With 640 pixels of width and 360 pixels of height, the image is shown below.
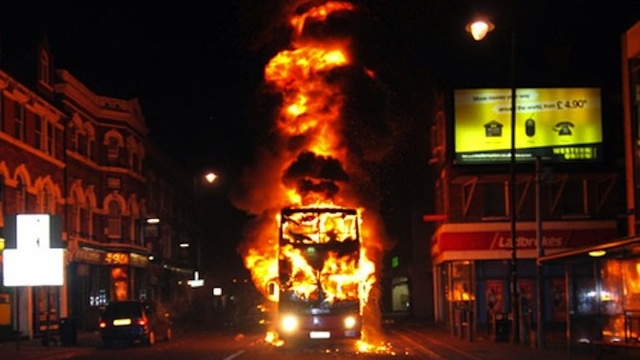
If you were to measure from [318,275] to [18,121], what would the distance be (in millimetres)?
16896

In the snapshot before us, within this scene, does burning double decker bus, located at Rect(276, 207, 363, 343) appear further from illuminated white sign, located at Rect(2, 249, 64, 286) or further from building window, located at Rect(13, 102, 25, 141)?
building window, located at Rect(13, 102, 25, 141)

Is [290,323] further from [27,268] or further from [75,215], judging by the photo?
[75,215]

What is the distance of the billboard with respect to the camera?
149 feet

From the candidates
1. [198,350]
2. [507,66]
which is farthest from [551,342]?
[507,66]

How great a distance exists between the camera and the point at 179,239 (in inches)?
3091

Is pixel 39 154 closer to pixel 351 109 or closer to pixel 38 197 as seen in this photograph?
pixel 38 197

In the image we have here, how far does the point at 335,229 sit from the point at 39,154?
1823 cm

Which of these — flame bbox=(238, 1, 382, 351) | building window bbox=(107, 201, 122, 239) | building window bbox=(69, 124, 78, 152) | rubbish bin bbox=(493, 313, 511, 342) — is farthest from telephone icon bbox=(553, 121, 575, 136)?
building window bbox=(107, 201, 122, 239)

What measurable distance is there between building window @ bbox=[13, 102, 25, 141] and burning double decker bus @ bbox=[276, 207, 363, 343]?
15043 millimetres

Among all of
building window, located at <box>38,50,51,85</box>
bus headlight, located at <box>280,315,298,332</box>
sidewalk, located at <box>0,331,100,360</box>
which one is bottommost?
sidewalk, located at <box>0,331,100,360</box>

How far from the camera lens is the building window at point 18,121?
40.9 metres

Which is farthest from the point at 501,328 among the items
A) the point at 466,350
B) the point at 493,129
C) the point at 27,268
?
the point at 27,268

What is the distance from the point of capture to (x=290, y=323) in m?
31.7

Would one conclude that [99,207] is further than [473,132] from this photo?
Yes
